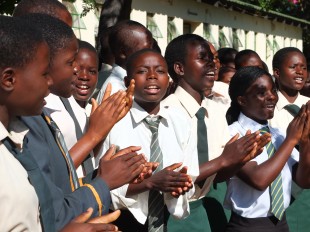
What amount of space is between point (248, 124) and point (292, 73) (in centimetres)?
132

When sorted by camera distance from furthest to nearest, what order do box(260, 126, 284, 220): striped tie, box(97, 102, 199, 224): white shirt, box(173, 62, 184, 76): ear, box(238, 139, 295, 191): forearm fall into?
box(173, 62, 184, 76): ear
box(260, 126, 284, 220): striped tie
box(238, 139, 295, 191): forearm
box(97, 102, 199, 224): white shirt

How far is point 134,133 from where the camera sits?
12.6 ft

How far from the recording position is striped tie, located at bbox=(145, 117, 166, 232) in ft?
12.4

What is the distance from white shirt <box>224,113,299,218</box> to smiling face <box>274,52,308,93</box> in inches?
41.8

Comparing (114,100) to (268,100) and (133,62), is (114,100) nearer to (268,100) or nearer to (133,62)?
(133,62)

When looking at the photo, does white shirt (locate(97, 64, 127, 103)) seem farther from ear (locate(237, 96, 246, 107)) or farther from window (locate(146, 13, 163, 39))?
window (locate(146, 13, 163, 39))

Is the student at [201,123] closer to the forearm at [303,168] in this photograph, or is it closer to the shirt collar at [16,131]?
the forearm at [303,168]

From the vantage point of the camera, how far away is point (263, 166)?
13.9 ft

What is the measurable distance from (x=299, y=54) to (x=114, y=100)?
297 cm

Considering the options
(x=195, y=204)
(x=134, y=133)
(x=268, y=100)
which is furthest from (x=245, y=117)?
(x=134, y=133)

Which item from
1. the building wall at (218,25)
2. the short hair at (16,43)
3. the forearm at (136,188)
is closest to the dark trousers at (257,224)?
the forearm at (136,188)

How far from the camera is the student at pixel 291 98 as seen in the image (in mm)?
5453

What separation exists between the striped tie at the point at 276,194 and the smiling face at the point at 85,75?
1.16 m

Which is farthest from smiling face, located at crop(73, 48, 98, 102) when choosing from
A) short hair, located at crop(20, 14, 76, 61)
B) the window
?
the window
